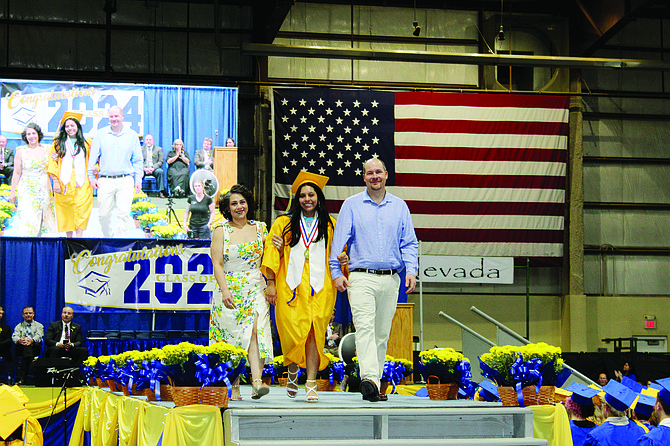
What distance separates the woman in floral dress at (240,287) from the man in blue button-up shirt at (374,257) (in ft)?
1.96

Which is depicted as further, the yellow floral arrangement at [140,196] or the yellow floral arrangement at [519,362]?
the yellow floral arrangement at [140,196]

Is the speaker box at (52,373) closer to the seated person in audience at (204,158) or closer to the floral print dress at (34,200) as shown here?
the floral print dress at (34,200)

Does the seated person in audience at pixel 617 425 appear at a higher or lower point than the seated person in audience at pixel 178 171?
lower

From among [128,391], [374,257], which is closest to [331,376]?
[128,391]

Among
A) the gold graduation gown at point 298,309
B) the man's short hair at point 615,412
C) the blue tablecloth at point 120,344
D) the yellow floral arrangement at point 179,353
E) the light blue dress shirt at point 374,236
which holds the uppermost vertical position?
the light blue dress shirt at point 374,236

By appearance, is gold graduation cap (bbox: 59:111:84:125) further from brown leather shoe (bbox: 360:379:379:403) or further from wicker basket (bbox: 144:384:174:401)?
brown leather shoe (bbox: 360:379:379:403)

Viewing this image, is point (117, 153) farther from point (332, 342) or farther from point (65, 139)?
point (332, 342)

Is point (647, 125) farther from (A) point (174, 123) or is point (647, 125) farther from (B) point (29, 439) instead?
(B) point (29, 439)

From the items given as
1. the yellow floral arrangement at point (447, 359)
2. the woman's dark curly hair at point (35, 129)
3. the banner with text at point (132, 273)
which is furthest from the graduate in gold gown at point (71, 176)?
the yellow floral arrangement at point (447, 359)

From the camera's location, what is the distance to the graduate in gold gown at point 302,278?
16.2 feet

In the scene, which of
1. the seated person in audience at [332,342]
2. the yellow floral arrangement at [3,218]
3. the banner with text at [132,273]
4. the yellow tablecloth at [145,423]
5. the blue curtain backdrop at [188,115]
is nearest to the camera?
the yellow tablecloth at [145,423]

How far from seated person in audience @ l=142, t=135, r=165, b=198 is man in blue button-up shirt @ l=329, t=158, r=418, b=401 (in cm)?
855

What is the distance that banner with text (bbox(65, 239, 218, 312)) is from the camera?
1287 centimetres

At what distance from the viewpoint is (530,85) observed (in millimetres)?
16109
